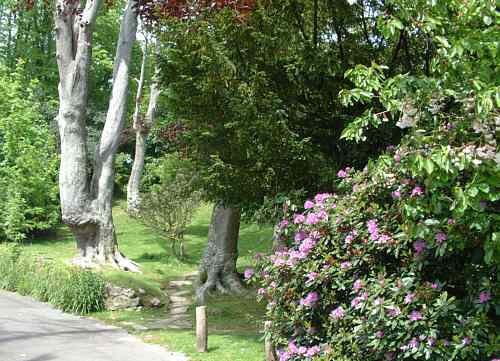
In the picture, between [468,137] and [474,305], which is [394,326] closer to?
[474,305]

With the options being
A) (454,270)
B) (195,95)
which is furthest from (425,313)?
(195,95)

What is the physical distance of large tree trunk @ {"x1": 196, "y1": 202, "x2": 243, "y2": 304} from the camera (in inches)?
562

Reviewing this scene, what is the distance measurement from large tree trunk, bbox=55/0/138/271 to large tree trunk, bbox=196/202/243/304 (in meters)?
2.32

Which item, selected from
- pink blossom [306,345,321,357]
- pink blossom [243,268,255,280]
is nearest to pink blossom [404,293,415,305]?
pink blossom [306,345,321,357]

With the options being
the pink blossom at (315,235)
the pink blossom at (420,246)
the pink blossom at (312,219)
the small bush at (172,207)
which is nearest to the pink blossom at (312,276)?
the pink blossom at (315,235)

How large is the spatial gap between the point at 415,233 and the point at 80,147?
10983mm

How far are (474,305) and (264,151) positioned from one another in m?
3.69

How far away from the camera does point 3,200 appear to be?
1903 centimetres

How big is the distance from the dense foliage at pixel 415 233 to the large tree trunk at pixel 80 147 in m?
8.73

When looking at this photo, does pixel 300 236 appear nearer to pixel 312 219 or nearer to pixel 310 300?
pixel 312 219

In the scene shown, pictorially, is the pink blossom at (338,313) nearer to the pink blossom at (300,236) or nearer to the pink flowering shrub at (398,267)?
the pink flowering shrub at (398,267)

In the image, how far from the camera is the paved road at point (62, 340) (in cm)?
793

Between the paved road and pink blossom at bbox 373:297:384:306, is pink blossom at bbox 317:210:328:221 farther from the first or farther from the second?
the paved road

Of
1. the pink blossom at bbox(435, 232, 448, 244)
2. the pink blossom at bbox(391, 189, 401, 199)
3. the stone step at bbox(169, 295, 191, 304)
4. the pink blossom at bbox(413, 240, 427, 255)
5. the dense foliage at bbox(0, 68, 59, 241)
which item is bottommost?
the stone step at bbox(169, 295, 191, 304)
